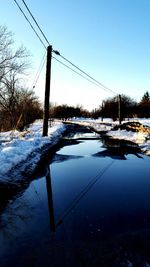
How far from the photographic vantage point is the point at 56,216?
4.57m

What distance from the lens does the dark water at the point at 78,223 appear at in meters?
3.22

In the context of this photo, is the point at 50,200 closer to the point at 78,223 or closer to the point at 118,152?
the point at 78,223

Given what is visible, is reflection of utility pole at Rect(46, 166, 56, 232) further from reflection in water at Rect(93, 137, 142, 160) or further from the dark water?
reflection in water at Rect(93, 137, 142, 160)

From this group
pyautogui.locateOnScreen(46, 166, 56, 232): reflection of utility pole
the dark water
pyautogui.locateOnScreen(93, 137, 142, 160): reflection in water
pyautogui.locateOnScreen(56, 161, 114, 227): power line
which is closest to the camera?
the dark water

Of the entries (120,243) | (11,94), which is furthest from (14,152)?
(11,94)

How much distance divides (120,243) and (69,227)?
90cm

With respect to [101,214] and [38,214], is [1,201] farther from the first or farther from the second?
[101,214]

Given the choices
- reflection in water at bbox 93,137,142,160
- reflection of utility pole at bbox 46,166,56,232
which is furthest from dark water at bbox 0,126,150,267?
reflection in water at bbox 93,137,142,160

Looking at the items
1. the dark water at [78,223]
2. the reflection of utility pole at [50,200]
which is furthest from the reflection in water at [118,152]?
the reflection of utility pole at [50,200]

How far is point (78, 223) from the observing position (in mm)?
4246

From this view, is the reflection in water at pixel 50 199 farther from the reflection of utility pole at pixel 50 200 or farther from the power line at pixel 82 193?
the power line at pixel 82 193

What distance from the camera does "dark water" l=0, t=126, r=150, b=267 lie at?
322 cm

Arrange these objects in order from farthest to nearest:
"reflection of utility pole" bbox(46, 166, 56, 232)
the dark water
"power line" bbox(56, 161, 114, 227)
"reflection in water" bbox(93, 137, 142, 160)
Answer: "reflection in water" bbox(93, 137, 142, 160)
"power line" bbox(56, 161, 114, 227)
"reflection of utility pole" bbox(46, 166, 56, 232)
the dark water

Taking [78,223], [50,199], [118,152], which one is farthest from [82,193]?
[118,152]
